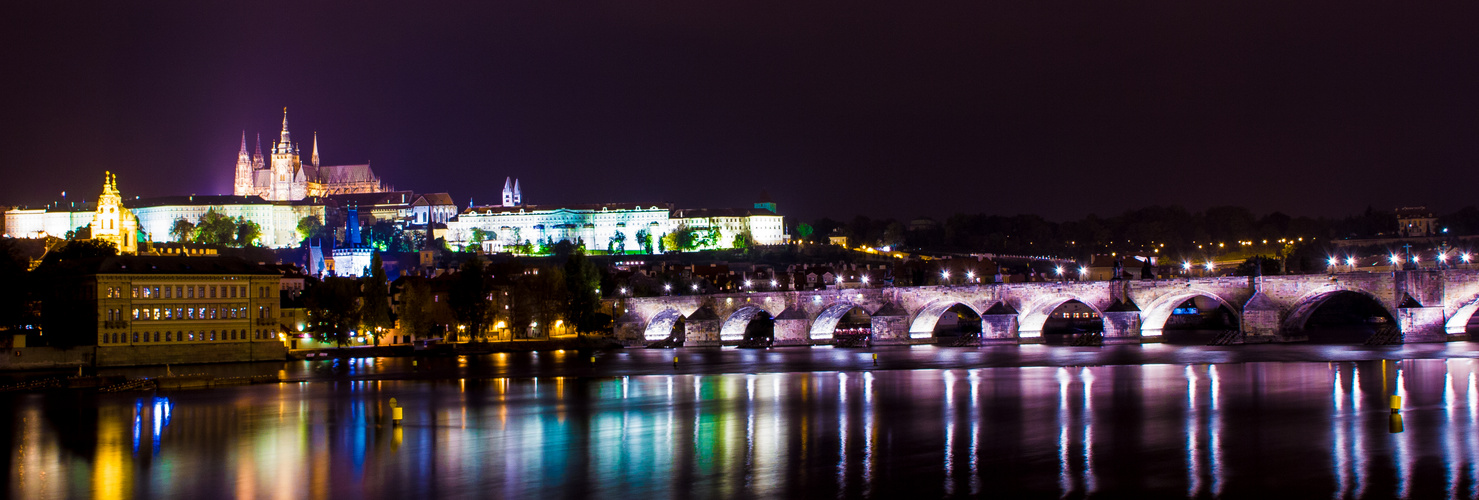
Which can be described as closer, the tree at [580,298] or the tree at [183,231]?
the tree at [580,298]

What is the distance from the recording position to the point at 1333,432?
2416 centimetres

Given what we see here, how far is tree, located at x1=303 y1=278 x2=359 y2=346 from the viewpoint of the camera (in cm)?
7112

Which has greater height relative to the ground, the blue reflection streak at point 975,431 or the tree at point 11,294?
the tree at point 11,294

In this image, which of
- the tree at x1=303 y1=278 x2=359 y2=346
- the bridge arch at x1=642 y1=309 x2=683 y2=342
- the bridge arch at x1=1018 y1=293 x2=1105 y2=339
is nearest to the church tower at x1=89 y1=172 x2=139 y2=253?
the tree at x1=303 y1=278 x2=359 y2=346

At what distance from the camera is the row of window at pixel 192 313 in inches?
2210

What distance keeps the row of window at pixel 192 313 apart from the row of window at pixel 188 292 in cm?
51

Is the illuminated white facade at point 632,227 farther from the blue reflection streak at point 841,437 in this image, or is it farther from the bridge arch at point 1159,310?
the blue reflection streak at point 841,437

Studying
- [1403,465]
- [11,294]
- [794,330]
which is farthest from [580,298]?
[1403,465]

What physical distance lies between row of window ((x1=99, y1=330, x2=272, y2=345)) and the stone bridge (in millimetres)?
21843

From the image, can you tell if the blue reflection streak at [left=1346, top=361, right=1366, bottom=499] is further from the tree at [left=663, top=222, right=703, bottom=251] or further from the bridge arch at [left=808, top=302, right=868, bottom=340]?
the tree at [left=663, top=222, right=703, bottom=251]

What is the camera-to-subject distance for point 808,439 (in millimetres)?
25734

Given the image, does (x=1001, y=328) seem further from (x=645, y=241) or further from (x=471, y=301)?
(x=645, y=241)

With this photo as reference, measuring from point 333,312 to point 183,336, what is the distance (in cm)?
1370

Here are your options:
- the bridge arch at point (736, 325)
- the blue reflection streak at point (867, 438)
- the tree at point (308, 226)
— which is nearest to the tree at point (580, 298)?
the bridge arch at point (736, 325)
